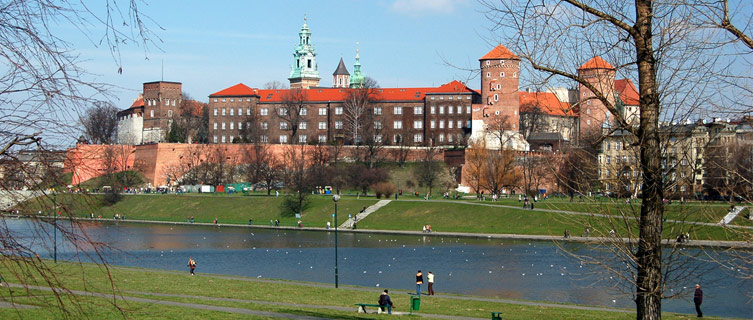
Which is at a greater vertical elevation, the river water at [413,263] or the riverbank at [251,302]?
the riverbank at [251,302]

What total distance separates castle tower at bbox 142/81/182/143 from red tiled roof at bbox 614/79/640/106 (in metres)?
124

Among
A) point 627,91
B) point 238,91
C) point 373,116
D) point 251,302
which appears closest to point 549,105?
point 627,91

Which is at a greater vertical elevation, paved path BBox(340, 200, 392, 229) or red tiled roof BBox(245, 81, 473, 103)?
red tiled roof BBox(245, 81, 473, 103)

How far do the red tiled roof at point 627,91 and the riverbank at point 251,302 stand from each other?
30.3 feet

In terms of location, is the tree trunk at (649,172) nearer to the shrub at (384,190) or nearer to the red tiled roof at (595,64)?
the red tiled roof at (595,64)

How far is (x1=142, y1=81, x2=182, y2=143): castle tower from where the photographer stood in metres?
129

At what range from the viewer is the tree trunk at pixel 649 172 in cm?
841

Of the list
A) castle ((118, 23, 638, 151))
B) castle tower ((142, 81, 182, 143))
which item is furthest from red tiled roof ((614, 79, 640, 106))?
castle tower ((142, 81, 182, 143))

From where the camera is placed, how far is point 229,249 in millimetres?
49750

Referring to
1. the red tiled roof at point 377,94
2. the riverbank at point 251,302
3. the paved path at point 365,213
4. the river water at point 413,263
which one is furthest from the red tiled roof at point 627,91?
the red tiled roof at point 377,94

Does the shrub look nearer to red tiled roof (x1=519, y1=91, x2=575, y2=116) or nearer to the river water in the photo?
the river water

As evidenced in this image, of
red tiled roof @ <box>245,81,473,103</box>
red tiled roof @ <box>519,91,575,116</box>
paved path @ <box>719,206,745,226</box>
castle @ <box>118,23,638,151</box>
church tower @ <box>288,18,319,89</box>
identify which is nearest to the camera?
red tiled roof @ <box>519,91,575,116</box>

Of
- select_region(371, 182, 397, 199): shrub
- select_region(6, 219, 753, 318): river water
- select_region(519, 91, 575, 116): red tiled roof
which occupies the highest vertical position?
select_region(519, 91, 575, 116): red tiled roof

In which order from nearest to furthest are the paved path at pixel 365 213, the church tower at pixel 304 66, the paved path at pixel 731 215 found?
the paved path at pixel 731 215, the paved path at pixel 365 213, the church tower at pixel 304 66
